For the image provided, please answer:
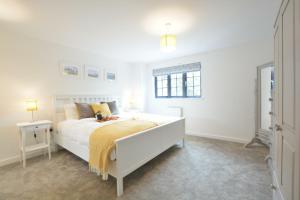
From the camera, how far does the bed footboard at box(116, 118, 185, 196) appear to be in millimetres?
1692

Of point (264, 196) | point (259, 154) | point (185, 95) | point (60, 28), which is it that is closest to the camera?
point (264, 196)

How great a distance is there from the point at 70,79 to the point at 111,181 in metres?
2.60

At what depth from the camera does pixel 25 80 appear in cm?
271

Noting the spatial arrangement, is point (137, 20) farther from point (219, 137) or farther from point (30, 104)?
point (219, 137)

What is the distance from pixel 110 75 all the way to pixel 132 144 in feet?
9.79

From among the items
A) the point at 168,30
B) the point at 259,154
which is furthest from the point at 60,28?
the point at 259,154

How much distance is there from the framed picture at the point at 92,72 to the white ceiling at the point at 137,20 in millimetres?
648

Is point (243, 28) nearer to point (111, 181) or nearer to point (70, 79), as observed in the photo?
point (111, 181)

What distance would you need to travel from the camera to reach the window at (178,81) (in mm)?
4156

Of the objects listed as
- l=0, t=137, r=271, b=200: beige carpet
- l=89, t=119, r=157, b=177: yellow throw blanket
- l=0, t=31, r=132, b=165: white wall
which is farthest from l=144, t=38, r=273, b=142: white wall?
l=0, t=31, r=132, b=165: white wall

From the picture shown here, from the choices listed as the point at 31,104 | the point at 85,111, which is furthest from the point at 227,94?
the point at 31,104

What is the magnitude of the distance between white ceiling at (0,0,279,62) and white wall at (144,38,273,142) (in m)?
0.35

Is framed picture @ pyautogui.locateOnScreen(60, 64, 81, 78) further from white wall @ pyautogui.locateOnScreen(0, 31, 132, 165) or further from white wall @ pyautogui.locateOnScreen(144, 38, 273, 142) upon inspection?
white wall @ pyautogui.locateOnScreen(144, 38, 273, 142)

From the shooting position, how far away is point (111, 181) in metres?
1.95
